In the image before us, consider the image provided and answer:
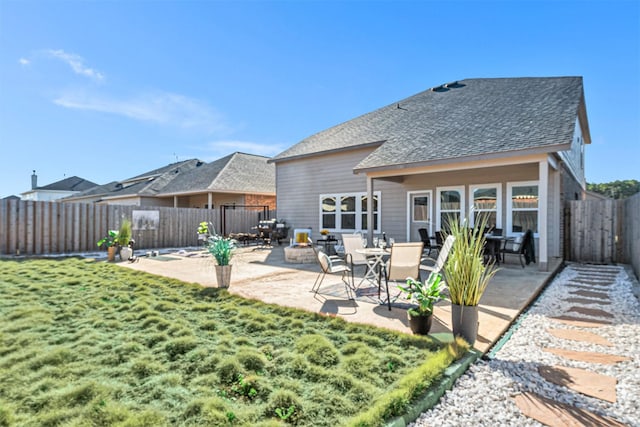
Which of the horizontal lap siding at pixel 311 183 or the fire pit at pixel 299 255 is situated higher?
the horizontal lap siding at pixel 311 183

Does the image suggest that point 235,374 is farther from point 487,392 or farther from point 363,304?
point 363,304

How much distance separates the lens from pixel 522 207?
29.9 feet

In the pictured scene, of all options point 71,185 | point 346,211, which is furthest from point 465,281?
point 71,185

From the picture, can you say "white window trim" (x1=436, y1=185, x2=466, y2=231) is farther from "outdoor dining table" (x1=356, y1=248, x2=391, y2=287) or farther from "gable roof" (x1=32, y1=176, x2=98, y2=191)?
"gable roof" (x1=32, y1=176, x2=98, y2=191)

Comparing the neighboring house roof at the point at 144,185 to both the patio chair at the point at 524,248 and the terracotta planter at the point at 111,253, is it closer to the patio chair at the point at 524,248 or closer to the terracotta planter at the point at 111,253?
the terracotta planter at the point at 111,253

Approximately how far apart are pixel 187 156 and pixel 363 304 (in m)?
29.6

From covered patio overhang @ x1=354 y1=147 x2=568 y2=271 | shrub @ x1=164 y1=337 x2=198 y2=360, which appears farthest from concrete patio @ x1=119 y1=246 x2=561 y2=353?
shrub @ x1=164 y1=337 x2=198 y2=360

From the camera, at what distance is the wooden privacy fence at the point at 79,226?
992 centimetres

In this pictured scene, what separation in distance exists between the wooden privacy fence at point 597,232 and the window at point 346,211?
5.77m

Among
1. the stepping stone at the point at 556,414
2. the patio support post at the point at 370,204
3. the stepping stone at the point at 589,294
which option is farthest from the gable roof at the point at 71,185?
the stepping stone at the point at 556,414

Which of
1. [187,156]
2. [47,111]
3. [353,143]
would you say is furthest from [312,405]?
[187,156]

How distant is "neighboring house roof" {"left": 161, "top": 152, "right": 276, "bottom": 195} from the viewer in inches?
718

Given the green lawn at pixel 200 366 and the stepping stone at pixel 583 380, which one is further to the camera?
the stepping stone at pixel 583 380

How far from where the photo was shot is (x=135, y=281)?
20.5 ft
